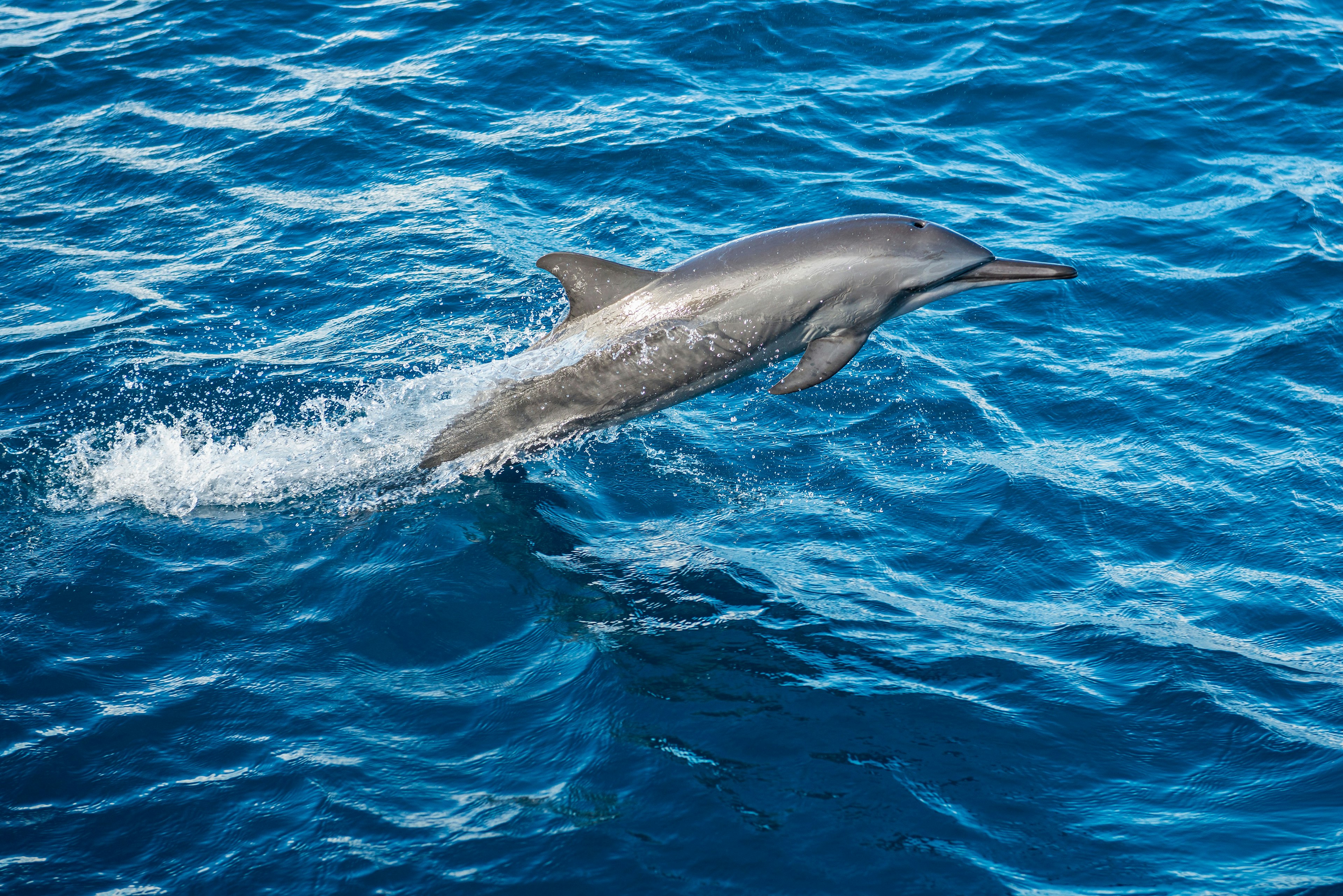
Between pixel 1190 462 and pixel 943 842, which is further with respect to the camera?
pixel 1190 462

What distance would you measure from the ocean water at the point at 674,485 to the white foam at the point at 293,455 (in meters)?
0.05

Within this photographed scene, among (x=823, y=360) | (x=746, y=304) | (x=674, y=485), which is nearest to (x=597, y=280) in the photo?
(x=746, y=304)

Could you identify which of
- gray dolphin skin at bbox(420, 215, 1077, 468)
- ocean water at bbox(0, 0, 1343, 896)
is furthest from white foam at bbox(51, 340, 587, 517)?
gray dolphin skin at bbox(420, 215, 1077, 468)

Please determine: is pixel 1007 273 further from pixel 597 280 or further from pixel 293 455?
pixel 293 455

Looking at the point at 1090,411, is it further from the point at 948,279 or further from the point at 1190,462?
the point at 948,279

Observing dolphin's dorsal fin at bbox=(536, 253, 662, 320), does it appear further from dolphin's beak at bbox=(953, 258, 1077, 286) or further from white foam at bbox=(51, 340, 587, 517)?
dolphin's beak at bbox=(953, 258, 1077, 286)

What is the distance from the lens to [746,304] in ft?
27.0

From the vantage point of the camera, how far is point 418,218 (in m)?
12.9

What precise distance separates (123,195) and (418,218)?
3.41 meters

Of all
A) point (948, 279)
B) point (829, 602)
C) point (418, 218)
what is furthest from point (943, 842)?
point (418, 218)

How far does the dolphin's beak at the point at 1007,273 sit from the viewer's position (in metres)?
8.20

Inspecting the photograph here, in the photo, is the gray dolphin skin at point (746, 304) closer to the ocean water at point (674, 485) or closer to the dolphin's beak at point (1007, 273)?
the dolphin's beak at point (1007, 273)

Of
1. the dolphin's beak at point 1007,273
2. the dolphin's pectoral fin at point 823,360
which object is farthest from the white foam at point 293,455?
the dolphin's beak at point 1007,273

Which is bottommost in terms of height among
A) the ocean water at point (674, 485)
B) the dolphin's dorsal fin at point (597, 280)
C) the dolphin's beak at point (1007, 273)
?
the ocean water at point (674, 485)
